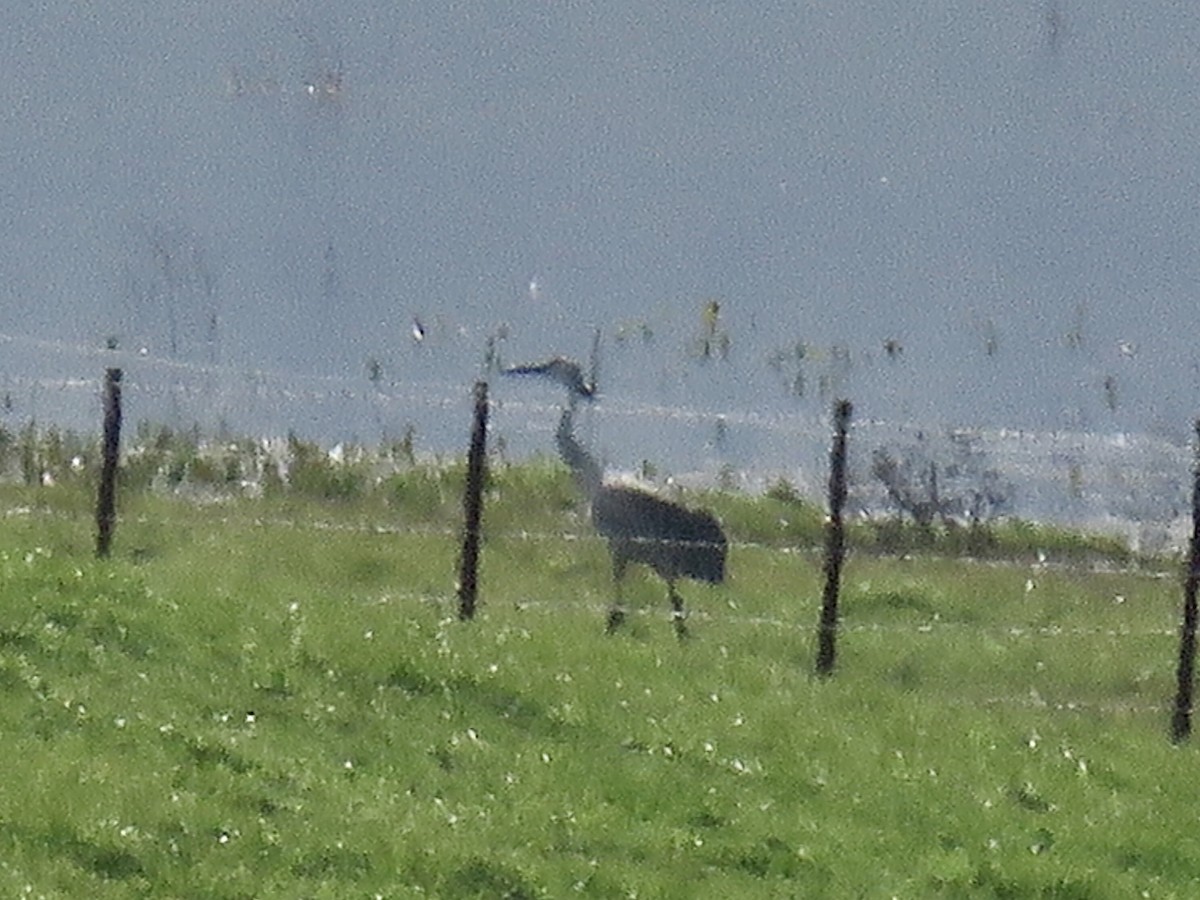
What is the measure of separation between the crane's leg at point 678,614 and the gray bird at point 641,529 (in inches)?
0.7

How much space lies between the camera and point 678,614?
18.3m

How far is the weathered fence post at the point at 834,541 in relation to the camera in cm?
1694

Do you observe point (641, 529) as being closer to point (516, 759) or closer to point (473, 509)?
point (473, 509)

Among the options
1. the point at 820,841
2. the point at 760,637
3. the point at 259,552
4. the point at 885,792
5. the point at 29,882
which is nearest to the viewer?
the point at 29,882

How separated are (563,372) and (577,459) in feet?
4.97

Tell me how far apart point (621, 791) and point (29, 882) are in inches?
132

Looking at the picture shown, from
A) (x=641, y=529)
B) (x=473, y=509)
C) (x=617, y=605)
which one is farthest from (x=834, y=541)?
(x=641, y=529)

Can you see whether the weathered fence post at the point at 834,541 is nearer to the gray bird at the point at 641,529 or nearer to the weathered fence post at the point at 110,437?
the gray bird at the point at 641,529

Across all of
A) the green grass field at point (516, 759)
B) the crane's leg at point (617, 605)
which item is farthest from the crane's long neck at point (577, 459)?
the green grass field at point (516, 759)

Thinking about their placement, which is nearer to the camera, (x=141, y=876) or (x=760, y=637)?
(x=141, y=876)

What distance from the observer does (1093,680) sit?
20.0 m

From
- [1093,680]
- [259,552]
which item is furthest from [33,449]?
[1093,680]

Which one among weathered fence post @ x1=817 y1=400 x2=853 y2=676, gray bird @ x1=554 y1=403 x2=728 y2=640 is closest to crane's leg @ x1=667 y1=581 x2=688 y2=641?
gray bird @ x1=554 y1=403 x2=728 y2=640

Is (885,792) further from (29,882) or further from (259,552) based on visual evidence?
(259,552)
